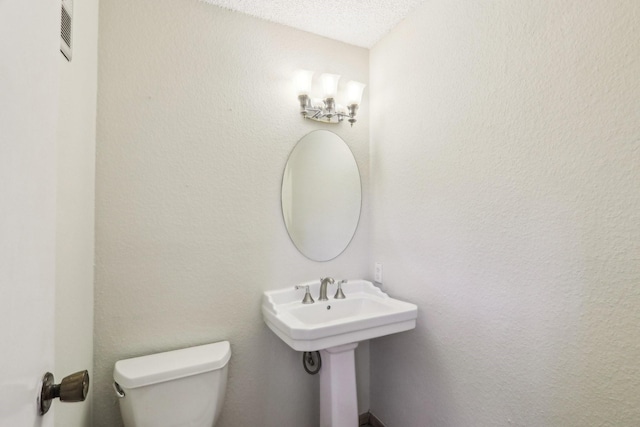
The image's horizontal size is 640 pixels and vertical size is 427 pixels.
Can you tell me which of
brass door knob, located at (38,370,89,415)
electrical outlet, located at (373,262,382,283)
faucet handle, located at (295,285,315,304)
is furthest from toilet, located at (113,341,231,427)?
electrical outlet, located at (373,262,382,283)

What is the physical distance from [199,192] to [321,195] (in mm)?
690

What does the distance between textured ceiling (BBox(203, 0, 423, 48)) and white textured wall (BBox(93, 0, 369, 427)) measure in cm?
6

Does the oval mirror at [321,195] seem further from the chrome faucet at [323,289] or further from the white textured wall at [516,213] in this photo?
the white textured wall at [516,213]

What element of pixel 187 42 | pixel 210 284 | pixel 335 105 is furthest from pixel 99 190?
pixel 335 105

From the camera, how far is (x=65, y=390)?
0.51m

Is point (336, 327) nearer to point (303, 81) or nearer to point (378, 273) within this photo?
point (378, 273)

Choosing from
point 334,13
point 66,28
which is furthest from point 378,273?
point 66,28

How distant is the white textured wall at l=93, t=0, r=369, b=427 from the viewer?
135 cm

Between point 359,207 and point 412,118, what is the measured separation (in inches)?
24.2

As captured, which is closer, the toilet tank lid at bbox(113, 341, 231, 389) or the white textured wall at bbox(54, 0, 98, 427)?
the white textured wall at bbox(54, 0, 98, 427)

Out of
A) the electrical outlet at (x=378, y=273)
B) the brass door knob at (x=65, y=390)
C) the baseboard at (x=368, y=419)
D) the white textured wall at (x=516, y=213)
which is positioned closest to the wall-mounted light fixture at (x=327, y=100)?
the white textured wall at (x=516, y=213)

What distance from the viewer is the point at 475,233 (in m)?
1.25

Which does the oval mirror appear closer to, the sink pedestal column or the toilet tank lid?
the sink pedestal column

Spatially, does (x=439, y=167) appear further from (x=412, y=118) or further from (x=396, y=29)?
(x=396, y=29)
